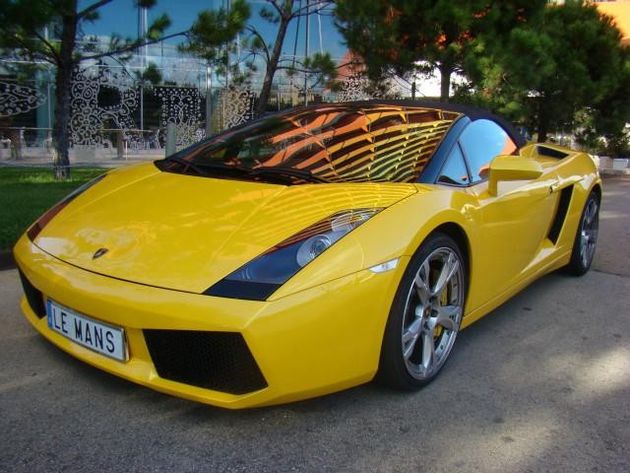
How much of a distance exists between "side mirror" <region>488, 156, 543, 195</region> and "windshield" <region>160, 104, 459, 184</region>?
0.31 meters

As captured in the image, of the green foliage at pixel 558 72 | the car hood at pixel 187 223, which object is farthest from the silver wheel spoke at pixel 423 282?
the green foliage at pixel 558 72

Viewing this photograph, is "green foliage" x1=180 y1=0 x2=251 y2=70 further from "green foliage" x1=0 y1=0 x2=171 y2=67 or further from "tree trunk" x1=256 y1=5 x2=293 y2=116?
"tree trunk" x1=256 y1=5 x2=293 y2=116

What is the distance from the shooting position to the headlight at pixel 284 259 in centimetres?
197

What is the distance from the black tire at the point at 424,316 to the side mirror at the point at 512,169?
0.50 m

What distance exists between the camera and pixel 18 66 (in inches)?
353

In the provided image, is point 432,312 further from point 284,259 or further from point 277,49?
point 277,49

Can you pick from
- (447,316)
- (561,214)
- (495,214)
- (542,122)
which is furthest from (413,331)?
(542,122)

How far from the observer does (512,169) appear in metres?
2.86

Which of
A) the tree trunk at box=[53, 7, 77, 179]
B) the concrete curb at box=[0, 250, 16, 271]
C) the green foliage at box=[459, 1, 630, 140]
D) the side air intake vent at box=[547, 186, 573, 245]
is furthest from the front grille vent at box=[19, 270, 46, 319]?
the green foliage at box=[459, 1, 630, 140]

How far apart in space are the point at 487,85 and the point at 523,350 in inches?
260

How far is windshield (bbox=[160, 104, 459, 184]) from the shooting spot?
2789 millimetres

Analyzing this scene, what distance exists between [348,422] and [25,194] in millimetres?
5184

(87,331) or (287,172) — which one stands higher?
(287,172)

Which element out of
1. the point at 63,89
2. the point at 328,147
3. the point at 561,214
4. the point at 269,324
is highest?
the point at 63,89
